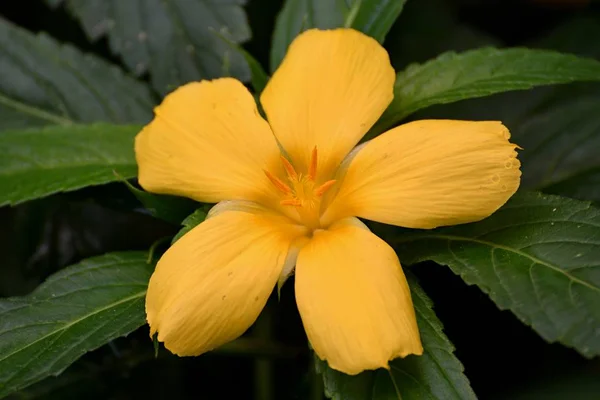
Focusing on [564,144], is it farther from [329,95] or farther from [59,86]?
[59,86]

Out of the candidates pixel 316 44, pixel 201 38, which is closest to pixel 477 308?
pixel 316 44

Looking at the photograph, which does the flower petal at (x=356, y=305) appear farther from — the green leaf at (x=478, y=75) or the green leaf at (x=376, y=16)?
the green leaf at (x=376, y=16)

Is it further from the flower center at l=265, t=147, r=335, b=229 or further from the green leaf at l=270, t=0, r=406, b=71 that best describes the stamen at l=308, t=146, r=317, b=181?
the green leaf at l=270, t=0, r=406, b=71

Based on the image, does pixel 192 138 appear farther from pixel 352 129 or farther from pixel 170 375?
pixel 170 375

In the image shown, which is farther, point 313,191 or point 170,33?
point 170,33

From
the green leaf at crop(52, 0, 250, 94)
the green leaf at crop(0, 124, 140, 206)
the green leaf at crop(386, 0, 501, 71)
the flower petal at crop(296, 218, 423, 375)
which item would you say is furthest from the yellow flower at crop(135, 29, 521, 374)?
the green leaf at crop(386, 0, 501, 71)

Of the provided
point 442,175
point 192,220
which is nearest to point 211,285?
point 192,220
